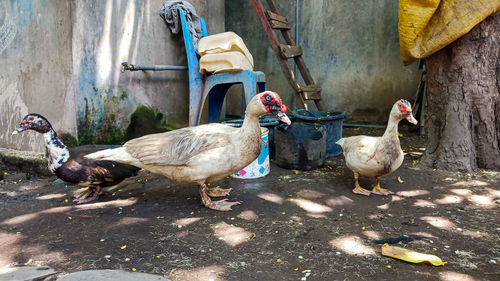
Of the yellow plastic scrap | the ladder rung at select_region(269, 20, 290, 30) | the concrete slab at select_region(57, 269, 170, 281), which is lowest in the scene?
the yellow plastic scrap

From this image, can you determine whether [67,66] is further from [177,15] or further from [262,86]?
[262,86]

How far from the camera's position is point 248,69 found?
191 inches

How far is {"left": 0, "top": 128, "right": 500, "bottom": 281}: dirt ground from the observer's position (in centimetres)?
214

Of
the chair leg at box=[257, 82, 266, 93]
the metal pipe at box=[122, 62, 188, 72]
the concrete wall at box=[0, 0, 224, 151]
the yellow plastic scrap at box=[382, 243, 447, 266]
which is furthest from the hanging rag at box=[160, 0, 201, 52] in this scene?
the yellow plastic scrap at box=[382, 243, 447, 266]

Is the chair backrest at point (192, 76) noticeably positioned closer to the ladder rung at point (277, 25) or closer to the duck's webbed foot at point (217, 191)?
the ladder rung at point (277, 25)

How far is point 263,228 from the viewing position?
2.70 meters

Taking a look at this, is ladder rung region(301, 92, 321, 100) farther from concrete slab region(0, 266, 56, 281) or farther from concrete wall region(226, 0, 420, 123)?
concrete slab region(0, 266, 56, 281)

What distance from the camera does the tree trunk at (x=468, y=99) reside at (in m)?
3.84

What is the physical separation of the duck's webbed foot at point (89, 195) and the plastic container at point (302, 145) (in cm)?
213

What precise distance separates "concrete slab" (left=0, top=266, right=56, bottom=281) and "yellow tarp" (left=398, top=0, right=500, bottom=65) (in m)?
3.82

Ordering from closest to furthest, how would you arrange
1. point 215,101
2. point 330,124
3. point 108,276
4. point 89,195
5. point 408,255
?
point 108,276 < point 408,255 < point 89,195 < point 330,124 < point 215,101

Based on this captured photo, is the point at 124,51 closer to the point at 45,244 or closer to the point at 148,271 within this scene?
the point at 45,244

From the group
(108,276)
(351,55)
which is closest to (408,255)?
(108,276)

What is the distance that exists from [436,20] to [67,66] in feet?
13.4
